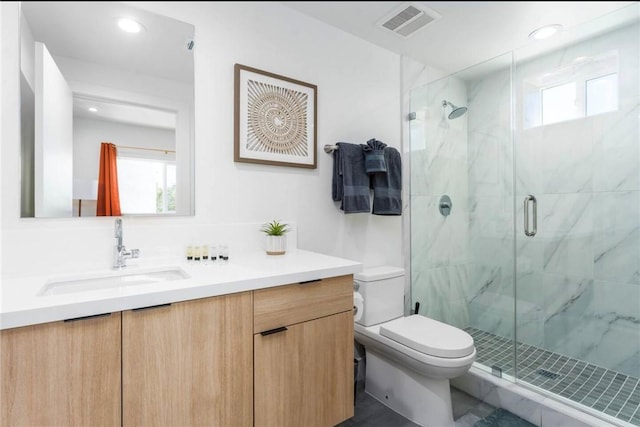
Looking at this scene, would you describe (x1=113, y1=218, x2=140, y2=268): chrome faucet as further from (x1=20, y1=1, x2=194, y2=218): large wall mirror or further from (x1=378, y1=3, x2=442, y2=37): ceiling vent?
(x1=378, y1=3, x2=442, y2=37): ceiling vent

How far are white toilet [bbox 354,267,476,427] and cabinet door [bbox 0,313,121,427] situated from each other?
1.16 meters

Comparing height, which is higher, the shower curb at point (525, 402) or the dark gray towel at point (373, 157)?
the dark gray towel at point (373, 157)

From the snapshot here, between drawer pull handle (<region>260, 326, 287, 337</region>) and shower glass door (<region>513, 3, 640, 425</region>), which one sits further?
shower glass door (<region>513, 3, 640, 425</region>)

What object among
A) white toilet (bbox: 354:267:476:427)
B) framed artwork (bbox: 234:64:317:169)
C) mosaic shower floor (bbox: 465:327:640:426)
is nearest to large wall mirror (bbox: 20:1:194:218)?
framed artwork (bbox: 234:64:317:169)

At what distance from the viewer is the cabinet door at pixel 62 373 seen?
761 mm

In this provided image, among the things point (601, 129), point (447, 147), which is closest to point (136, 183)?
point (447, 147)

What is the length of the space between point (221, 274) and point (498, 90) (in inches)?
79.9

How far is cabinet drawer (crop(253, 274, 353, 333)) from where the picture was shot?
1.08 metres

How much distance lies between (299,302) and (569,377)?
164 centimetres

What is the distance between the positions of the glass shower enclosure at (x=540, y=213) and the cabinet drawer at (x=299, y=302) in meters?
1.10

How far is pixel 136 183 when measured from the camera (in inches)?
53.0

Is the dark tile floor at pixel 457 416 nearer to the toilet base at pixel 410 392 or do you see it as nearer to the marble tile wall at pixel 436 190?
the toilet base at pixel 410 392

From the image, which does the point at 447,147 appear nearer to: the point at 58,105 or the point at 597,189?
the point at 597,189

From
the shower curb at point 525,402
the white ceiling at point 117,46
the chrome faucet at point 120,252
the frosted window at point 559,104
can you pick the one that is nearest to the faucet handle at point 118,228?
the chrome faucet at point 120,252
